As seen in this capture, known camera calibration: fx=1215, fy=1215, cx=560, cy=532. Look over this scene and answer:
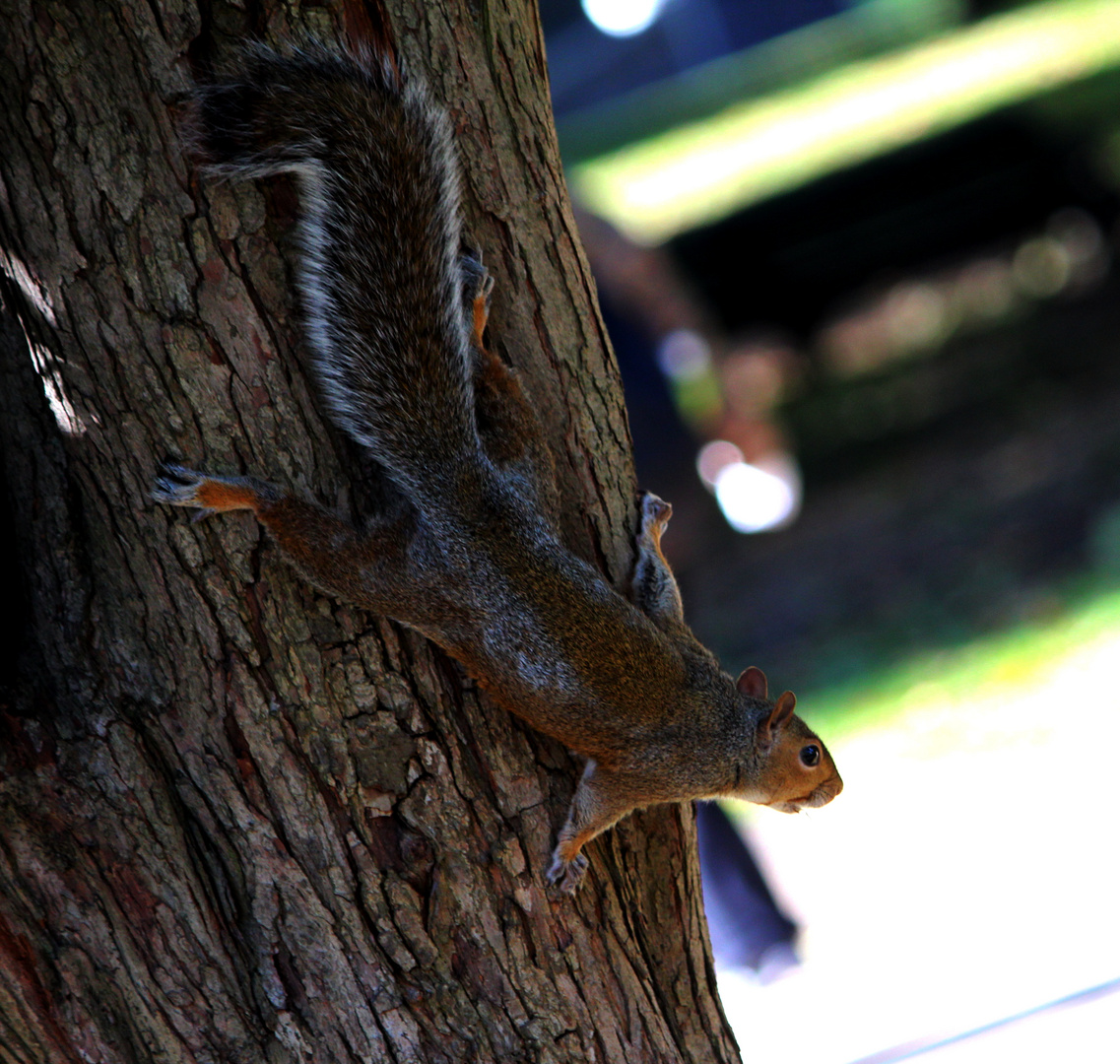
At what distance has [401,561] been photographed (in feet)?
5.65

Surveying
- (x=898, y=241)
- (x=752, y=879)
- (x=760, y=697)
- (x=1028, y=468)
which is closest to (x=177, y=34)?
(x=760, y=697)

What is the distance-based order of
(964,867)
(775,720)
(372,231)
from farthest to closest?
(964,867), (775,720), (372,231)

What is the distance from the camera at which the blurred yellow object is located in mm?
9930

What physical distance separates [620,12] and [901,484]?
4702mm

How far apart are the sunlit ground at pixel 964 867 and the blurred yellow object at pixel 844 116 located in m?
4.27

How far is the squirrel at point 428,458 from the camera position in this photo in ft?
5.07

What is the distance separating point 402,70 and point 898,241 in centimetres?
850

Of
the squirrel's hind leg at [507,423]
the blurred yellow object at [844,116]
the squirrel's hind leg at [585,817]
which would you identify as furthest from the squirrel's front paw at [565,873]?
the blurred yellow object at [844,116]

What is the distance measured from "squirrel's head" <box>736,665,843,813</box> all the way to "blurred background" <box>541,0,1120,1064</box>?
1.41 m

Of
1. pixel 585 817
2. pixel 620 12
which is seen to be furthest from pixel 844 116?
pixel 585 817

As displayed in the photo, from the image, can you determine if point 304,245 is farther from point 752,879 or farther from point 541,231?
point 752,879

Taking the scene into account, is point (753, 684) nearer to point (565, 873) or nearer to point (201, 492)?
point (565, 873)

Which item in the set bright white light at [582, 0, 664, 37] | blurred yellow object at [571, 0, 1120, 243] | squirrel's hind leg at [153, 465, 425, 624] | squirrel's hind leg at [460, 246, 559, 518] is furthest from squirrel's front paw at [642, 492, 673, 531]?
bright white light at [582, 0, 664, 37]

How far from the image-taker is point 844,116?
13.0 meters
